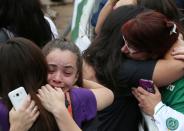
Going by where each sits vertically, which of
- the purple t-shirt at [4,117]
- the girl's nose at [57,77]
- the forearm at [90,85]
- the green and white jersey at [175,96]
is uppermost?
the girl's nose at [57,77]

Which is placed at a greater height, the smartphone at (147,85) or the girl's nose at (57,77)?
the girl's nose at (57,77)

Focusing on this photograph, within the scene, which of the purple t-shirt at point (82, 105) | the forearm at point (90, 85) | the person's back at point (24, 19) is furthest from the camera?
the person's back at point (24, 19)

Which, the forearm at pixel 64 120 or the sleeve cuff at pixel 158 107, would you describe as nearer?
the forearm at pixel 64 120

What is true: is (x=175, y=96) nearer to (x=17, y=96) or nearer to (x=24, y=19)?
(x=17, y=96)

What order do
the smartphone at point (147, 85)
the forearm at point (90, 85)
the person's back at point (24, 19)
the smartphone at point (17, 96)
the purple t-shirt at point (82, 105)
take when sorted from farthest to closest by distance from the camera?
1. the person's back at point (24, 19)
2. the smartphone at point (147, 85)
3. the forearm at point (90, 85)
4. the purple t-shirt at point (82, 105)
5. the smartphone at point (17, 96)

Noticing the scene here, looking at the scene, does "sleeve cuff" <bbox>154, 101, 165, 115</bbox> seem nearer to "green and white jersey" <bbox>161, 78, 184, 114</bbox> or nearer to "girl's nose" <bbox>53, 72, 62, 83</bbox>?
"green and white jersey" <bbox>161, 78, 184, 114</bbox>

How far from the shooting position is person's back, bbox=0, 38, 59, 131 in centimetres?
213

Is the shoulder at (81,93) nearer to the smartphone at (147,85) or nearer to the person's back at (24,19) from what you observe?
the smartphone at (147,85)

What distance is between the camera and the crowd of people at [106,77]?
215 centimetres

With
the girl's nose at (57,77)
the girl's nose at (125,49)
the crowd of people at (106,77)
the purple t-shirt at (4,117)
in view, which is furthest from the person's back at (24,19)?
the purple t-shirt at (4,117)

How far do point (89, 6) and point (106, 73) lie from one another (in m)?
1.64

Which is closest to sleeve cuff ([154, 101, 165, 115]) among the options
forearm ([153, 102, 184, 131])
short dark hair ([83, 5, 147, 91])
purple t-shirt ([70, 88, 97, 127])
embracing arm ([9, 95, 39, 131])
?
forearm ([153, 102, 184, 131])

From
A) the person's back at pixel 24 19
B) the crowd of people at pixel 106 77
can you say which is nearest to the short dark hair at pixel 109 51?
the crowd of people at pixel 106 77

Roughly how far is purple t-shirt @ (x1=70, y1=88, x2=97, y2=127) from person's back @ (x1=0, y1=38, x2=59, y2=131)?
0.14m
